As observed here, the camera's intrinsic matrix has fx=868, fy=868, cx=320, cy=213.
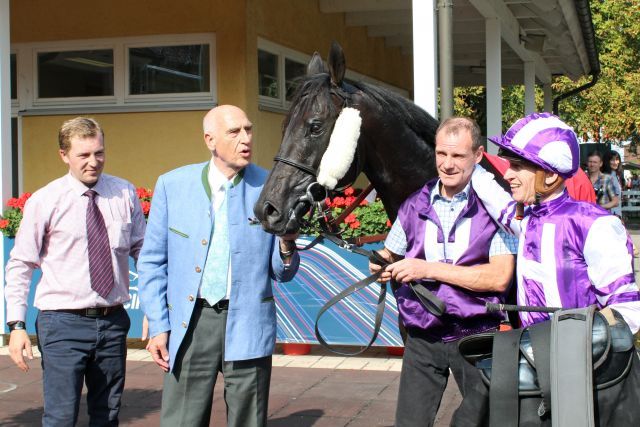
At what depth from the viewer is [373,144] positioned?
3.69 meters

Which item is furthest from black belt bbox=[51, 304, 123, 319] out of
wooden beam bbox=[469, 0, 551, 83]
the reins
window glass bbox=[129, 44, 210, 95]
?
wooden beam bbox=[469, 0, 551, 83]

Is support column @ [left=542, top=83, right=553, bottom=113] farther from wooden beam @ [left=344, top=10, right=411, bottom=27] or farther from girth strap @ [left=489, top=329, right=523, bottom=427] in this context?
girth strap @ [left=489, top=329, right=523, bottom=427]

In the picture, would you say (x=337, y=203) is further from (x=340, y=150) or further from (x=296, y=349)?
(x=340, y=150)

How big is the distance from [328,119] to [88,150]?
1317mm

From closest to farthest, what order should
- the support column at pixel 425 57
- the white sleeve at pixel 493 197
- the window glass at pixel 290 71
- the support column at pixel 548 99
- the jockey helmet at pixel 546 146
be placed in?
the jockey helmet at pixel 546 146, the white sleeve at pixel 493 197, the support column at pixel 425 57, the window glass at pixel 290 71, the support column at pixel 548 99

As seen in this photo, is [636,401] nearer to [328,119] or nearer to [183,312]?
[328,119]

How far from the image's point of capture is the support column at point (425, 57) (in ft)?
24.2

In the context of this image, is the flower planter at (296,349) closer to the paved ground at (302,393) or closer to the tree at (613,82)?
the paved ground at (302,393)

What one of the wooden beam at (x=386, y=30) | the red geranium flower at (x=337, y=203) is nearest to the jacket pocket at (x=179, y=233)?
the red geranium flower at (x=337, y=203)

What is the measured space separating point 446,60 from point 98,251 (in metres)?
3.38

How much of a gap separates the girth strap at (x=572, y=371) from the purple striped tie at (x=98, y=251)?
7.95ft

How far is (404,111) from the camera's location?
3.71m

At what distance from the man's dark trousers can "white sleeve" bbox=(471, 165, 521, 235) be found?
197 centimetres

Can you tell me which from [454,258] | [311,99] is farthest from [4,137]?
[454,258]
